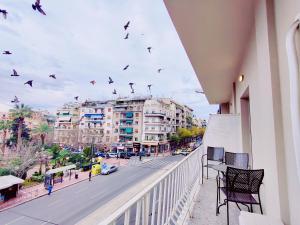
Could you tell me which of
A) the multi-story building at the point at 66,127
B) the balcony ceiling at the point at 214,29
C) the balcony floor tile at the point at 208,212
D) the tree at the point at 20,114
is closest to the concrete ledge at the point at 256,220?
the balcony floor tile at the point at 208,212

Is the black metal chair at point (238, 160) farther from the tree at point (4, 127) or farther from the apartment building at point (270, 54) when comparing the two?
the tree at point (4, 127)

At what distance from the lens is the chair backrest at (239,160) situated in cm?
266

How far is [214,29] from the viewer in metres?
2.24

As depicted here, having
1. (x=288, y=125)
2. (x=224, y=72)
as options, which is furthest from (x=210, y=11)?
(x=224, y=72)

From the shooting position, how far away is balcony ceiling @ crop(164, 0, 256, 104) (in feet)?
5.92

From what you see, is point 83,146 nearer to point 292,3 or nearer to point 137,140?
point 137,140

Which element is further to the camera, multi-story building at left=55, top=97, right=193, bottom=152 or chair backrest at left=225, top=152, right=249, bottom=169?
multi-story building at left=55, top=97, right=193, bottom=152

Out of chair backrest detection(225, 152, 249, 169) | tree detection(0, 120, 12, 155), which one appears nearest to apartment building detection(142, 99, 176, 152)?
tree detection(0, 120, 12, 155)

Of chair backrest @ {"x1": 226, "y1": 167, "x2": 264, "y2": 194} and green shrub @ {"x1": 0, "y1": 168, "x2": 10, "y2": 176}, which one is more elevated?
chair backrest @ {"x1": 226, "y1": 167, "x2": 264, "y2": 194}

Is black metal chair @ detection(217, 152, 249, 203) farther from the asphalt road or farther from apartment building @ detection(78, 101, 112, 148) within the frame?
apartment building @ detection(78, 101, 112, 148)

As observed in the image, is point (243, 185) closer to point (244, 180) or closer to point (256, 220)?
point (244, 180)

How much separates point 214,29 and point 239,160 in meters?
2.05

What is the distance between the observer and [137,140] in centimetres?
2670

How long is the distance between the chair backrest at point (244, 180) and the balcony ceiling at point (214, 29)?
1.72 metres
